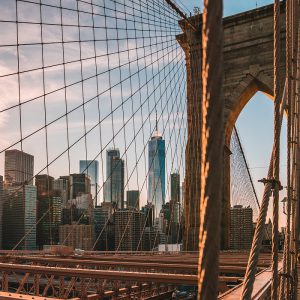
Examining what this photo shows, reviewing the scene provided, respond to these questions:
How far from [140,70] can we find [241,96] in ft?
9.89

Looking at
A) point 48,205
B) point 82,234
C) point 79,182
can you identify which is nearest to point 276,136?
point 48,205

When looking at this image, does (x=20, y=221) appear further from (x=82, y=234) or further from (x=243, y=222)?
(x=243, y=222)

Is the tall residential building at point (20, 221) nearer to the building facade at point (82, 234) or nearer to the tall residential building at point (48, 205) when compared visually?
the tall residential building at point (48, 205)

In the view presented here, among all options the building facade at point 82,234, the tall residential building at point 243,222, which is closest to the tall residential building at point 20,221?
the building facade at point 82,234

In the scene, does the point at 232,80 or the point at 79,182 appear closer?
the point at 232,80

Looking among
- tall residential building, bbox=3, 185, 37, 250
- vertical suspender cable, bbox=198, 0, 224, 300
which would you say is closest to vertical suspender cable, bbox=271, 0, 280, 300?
vertical suspender cable, bbox=198, 0, 224, 300

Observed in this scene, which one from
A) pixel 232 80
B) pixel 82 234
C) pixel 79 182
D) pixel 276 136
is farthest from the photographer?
pixel 82 234

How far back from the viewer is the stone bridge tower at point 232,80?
12055mm

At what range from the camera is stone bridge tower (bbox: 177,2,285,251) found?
12055 millimetres

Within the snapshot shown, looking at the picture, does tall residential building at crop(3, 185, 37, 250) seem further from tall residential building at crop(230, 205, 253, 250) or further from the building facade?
tall residential building at crop(230, 205, 253, 250)

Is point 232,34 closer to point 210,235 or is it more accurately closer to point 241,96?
point 241,96

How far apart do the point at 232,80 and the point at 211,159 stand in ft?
40.6

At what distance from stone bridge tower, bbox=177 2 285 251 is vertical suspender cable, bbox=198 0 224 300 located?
36.9ft

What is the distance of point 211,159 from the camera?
708 millimetres
